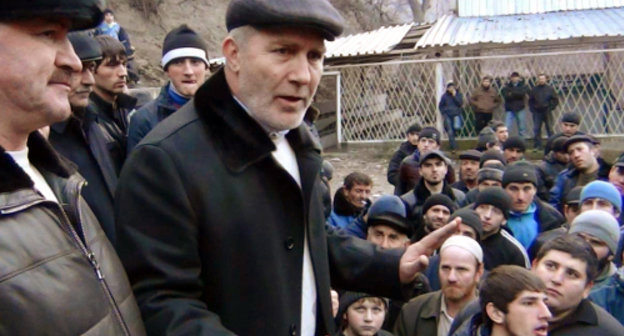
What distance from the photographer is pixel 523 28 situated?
1485 cm

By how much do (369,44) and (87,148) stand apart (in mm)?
13114

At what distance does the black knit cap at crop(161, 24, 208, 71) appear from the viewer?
12.7ft

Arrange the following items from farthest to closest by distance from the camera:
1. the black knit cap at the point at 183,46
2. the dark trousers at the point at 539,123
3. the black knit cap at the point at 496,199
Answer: the dark trousers at the point at 539,123, the black knit cap at the point at 496,199, the black knit cap at the point at 183,46

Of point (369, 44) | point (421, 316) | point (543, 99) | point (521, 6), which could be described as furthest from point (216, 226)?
point (521, 6)

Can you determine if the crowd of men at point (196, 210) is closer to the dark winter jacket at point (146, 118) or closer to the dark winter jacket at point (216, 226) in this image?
the dark winter jacket at point (216, 226)

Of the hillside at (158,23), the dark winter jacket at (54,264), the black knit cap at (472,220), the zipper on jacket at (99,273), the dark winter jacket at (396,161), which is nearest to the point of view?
the dark winter jacket at (54,264)

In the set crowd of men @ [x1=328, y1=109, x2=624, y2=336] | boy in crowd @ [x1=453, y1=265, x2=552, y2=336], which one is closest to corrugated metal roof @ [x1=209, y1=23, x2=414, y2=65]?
crowd of men @ [x1=328, y1=109, x2=624, y2=336]

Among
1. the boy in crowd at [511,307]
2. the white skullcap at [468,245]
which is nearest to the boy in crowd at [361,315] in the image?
the white skullcap at [468,245]

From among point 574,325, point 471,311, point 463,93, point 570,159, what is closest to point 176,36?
point 471,311

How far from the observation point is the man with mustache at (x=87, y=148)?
2.74 meters

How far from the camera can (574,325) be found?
3.10 meters

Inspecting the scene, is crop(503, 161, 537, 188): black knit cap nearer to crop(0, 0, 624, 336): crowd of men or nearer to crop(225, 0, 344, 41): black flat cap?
crop(0, 0, 624, 336): crowd of men

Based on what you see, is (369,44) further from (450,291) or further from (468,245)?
(450,291)

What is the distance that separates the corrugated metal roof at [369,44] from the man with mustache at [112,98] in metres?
11.2
